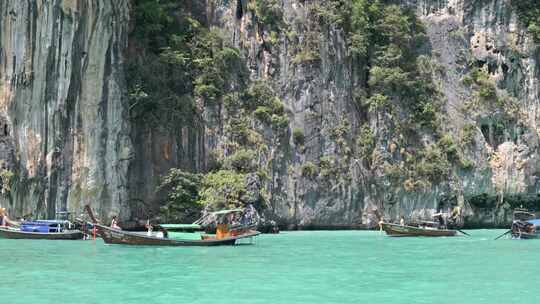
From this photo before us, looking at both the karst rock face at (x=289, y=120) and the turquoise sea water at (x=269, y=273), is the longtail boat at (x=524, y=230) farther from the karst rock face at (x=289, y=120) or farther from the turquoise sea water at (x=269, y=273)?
the karst rock face at (x=289, y=120)

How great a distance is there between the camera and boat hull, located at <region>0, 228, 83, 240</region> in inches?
1425

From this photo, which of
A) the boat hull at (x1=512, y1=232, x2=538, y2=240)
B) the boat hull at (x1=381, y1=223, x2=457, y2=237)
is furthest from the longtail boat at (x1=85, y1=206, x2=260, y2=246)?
the boat hull at (x1=512, y1=232, x2=538, y2=240)

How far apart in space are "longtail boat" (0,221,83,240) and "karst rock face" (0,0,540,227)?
3191mm

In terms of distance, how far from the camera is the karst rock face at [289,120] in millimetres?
40844

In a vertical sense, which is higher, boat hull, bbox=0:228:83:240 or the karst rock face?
the karst rock face

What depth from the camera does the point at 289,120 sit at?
47.6 meters

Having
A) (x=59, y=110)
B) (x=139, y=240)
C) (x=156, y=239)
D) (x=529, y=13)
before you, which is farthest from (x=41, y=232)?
(x=529, y=13)

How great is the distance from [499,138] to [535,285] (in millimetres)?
31428

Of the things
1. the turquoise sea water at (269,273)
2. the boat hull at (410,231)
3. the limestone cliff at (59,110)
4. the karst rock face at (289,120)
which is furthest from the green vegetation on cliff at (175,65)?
the turquoise sea water at (269,273)

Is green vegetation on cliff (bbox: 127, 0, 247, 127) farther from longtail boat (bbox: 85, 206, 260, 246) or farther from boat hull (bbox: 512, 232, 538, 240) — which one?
boat hull (bbox: 512, 232, 538, 240)

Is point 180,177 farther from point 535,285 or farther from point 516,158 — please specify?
point 535,285

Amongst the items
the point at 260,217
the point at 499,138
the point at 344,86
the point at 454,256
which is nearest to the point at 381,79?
the point at 344,86

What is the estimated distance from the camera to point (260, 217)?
43.6m

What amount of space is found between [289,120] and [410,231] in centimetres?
984
